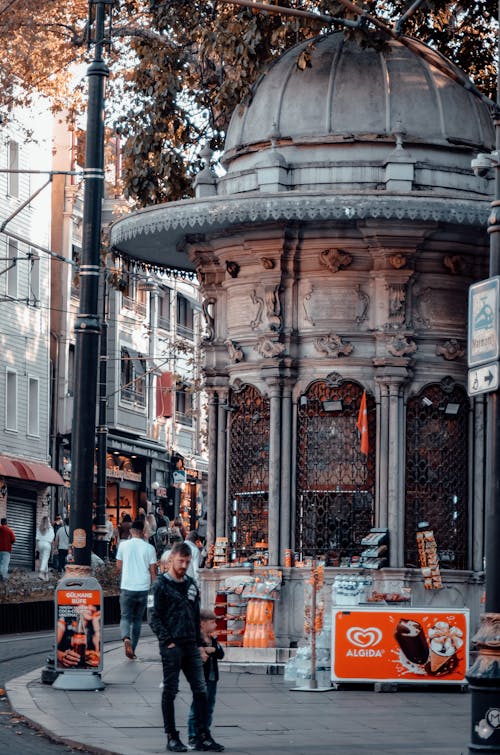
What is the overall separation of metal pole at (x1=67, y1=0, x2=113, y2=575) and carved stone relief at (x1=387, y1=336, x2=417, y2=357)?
4.10 metres

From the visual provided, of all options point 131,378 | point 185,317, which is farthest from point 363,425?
point 185,317

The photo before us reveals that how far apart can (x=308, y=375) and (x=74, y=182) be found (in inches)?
1548

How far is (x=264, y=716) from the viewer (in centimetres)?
1625

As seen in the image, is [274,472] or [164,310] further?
[164,310]

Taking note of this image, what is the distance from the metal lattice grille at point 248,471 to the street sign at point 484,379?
9.30 meters

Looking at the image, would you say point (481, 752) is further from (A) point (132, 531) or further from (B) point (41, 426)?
(B) point (41, 426)

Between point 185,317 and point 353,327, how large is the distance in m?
50.8

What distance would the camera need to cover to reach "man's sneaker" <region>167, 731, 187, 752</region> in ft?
45.1

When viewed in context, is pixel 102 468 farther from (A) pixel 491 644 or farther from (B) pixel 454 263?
(A) pixel 491 644

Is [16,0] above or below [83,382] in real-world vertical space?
above

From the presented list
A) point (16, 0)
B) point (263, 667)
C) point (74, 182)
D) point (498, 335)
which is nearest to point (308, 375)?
point (263, 667)

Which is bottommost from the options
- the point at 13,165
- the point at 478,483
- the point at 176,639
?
the point at 176,639

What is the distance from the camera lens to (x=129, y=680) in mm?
19562

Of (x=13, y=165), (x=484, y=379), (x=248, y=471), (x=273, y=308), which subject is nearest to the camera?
(x=484, y=379)
